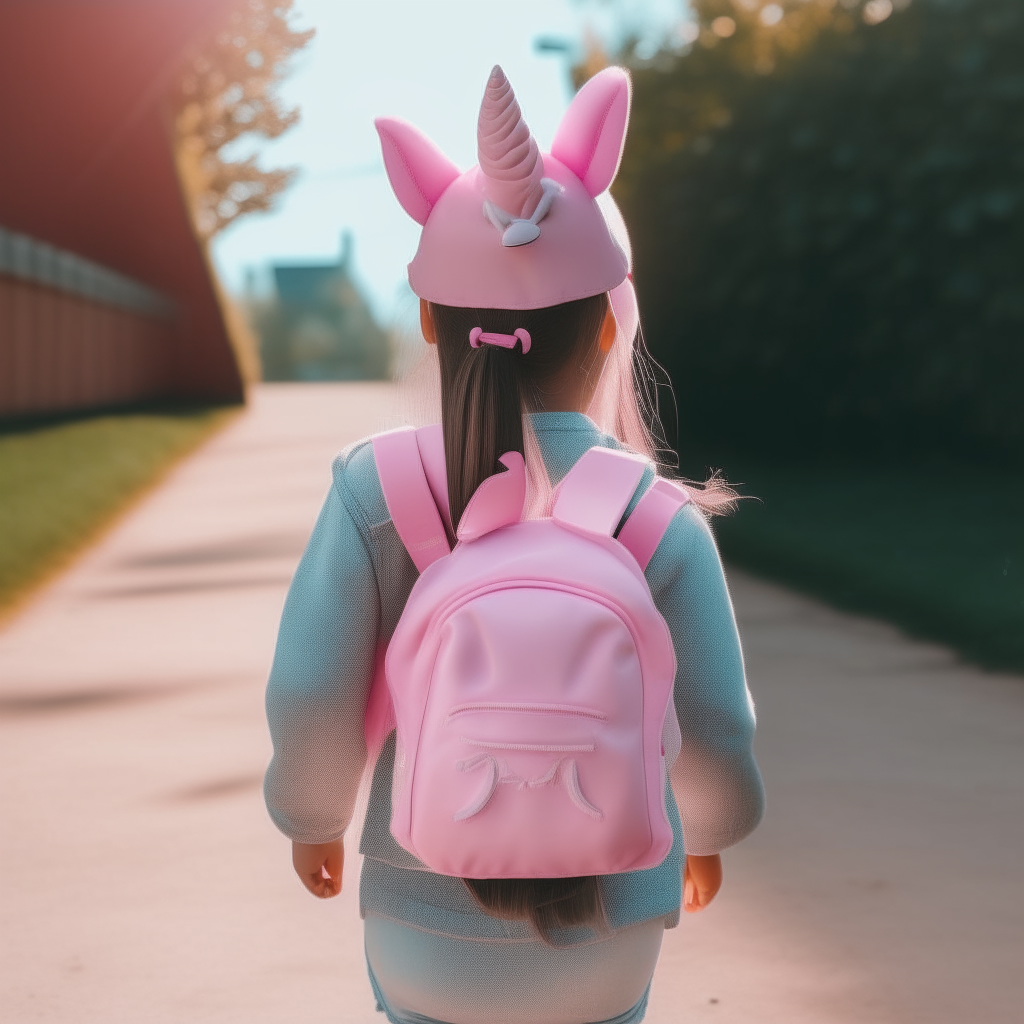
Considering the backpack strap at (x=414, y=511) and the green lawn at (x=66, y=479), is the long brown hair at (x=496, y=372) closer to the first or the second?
the backpack strap at (x=414, y=511)

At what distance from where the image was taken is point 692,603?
185 cm

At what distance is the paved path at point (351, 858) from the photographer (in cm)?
325

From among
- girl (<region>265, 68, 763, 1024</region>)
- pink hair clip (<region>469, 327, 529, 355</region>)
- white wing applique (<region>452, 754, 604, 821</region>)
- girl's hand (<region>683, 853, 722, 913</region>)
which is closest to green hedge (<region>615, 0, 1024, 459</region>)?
girl's hand (<region>683, 853, 722, 913</region>)

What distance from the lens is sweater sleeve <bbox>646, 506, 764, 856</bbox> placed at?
1843 mm

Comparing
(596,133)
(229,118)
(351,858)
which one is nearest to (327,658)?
(596,133)

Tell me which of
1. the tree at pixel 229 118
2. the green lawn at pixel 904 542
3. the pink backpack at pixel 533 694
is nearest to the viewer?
the pink backpack at pixel 533 694

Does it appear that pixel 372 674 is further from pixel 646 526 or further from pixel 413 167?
pixel 413 167

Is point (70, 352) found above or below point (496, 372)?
below

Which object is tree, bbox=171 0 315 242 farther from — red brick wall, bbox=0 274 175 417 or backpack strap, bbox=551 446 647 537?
backpack strap, bbox=551 446 647 537

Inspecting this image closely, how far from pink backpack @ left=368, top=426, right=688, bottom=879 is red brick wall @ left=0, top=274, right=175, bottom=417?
47.8 feet

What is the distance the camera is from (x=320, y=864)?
2074 mm

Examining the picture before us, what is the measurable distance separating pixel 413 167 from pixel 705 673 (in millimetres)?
736

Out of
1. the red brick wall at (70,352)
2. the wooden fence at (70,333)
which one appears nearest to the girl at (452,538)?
the wooden fence at (70,333)

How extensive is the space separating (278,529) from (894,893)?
24.6 ft
